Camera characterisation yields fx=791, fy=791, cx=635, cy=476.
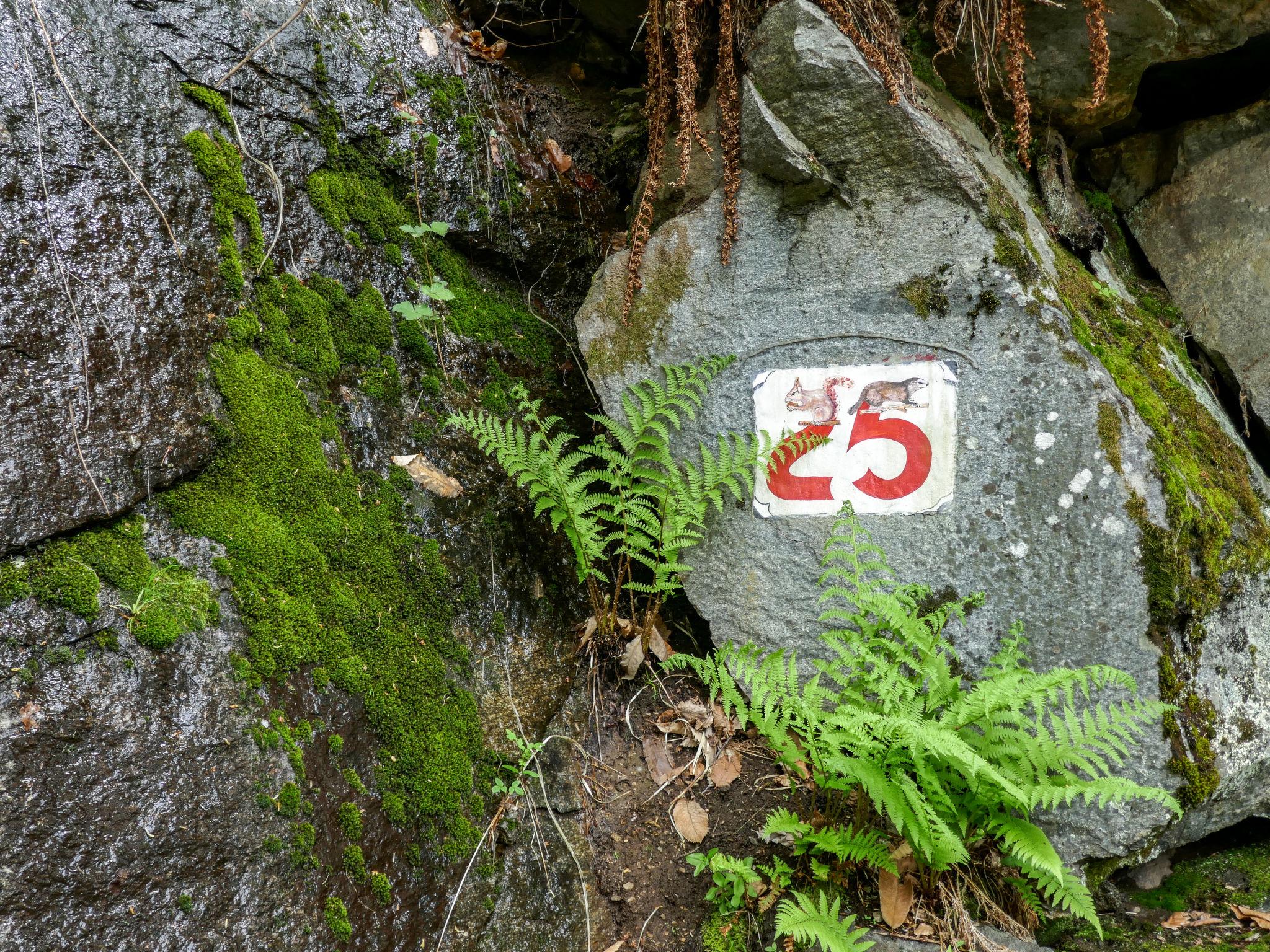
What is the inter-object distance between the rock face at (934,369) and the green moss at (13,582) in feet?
7.36

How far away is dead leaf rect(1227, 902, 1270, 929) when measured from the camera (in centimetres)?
299

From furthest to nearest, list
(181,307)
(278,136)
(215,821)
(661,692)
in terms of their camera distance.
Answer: (661,692), (278,136), (181,307), (215,821)

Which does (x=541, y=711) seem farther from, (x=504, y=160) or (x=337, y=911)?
(x=504, y=160)

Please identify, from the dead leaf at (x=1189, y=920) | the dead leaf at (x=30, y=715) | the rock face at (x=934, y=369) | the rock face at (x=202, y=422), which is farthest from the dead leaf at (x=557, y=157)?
the dead leaf at (x=1189, y=920)

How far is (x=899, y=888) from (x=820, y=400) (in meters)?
1.90

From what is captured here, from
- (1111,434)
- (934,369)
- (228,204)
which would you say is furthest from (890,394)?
(228,204)

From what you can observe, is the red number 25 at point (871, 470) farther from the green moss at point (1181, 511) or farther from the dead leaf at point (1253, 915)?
the dead leaf at point (1253, 915)

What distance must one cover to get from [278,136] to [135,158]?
0.66 meters

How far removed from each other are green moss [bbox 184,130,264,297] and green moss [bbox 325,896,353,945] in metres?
2.12

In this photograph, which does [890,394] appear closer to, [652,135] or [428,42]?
[652,135]

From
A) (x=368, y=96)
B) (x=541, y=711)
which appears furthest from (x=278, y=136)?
(x=541, y=711)

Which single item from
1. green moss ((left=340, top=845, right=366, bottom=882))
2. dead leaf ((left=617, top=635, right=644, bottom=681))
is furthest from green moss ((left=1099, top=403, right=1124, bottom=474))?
green moss ((left=340, top=845, right=366, bottom=882))

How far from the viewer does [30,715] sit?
6.78ft

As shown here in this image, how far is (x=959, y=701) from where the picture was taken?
2582 millimetres
